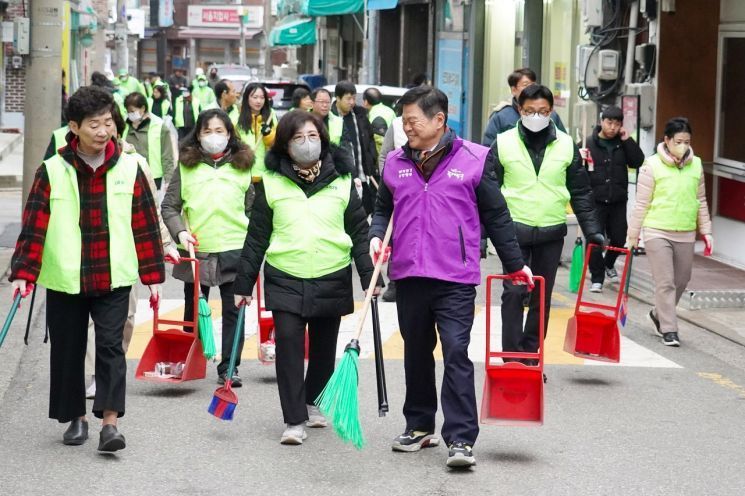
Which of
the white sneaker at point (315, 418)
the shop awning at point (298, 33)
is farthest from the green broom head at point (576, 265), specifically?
the shop awning at point (298, 33)

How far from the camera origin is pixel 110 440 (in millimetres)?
6668

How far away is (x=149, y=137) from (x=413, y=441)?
688 cm

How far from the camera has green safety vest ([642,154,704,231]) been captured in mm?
10266

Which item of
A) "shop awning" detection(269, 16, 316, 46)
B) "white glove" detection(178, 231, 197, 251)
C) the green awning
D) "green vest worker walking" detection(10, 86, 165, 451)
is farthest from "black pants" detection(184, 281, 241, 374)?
"shop awning" detection(269, 16, 316, 46)

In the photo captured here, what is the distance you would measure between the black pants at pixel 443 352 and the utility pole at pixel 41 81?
780 cm

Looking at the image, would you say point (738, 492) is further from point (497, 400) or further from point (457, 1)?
point (457, 1)

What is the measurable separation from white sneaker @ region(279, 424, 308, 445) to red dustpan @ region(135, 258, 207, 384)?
4.07 feet

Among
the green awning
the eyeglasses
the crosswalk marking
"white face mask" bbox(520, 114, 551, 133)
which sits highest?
the green awning

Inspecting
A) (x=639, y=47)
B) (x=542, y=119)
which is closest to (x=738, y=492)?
(x=542, y=119)

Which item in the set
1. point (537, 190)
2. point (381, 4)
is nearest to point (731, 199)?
point (537, 190)

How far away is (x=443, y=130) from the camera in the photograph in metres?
6.73

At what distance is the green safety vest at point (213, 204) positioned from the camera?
28.1 ft

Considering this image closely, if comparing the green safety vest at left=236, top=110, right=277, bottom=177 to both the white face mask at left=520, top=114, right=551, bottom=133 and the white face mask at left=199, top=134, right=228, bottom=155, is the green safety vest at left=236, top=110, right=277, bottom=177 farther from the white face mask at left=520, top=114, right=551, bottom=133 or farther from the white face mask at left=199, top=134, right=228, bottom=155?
the white face mask at left=520, top=114, right=551, bottom=133

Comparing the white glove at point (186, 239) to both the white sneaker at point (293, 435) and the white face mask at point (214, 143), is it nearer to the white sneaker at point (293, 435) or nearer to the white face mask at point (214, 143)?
the white face mask at point (214, 143)
